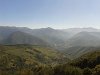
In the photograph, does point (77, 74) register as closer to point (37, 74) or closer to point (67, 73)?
point (67, 73)

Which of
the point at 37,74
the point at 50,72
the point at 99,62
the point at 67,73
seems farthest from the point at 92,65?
the point at 37,74

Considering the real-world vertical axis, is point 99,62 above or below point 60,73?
above

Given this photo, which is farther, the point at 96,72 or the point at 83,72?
the point at 83,72

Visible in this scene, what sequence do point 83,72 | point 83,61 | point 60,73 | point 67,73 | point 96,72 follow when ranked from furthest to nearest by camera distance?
point 83,61, point 60,73, point 67,73, point 83,72, point 96,72

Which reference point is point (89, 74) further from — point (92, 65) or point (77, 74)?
point (92, 65)

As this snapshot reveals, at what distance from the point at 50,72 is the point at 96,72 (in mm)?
54706

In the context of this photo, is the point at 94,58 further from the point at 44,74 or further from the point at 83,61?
the point at 44,74

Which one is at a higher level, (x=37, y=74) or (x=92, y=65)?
(x=92, y=65)

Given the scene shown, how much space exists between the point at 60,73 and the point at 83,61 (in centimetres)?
2831

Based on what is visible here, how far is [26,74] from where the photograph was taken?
179m

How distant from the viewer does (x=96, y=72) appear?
145000mm

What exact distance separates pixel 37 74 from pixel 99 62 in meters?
58.8

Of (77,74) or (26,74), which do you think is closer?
(77,74)

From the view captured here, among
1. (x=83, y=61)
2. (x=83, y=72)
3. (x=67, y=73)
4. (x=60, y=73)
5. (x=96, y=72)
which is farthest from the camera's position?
(x=83, y=61)
